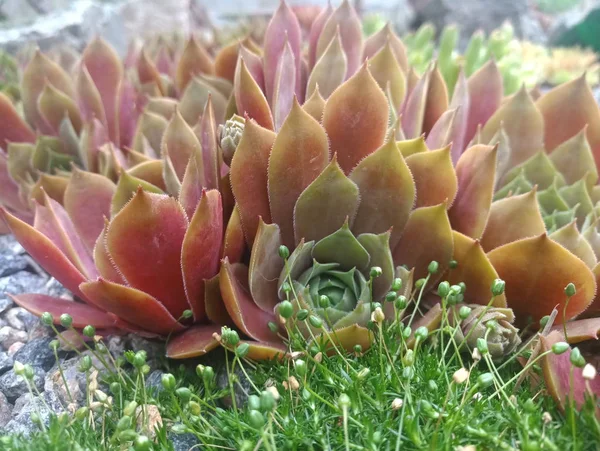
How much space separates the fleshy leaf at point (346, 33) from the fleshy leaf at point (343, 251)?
54 cm

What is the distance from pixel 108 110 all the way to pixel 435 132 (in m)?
0.91

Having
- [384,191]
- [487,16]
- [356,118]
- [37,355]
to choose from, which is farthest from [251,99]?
[487,16]

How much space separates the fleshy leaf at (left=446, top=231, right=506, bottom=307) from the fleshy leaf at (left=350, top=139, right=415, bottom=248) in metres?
0.11

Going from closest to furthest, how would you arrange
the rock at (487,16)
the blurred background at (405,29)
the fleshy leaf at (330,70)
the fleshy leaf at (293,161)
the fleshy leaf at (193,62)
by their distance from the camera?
the fleshy leaf at (293,161) → the fleshy leaf at (330,70) → the fleshy leaf at (193,62) → the blurred background at (405,29) → the rock at (487,16)

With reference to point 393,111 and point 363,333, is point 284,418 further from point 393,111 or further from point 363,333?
point 393,111

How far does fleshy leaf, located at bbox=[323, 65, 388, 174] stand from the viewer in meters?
1.01

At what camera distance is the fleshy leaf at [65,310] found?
3.37 feet

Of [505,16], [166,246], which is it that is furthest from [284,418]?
[505,16]

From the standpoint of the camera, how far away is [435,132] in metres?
1.16

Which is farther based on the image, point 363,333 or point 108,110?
point 108,110

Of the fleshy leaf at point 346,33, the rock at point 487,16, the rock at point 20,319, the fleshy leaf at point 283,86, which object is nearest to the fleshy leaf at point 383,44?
the fleshy leaf at point 346,33

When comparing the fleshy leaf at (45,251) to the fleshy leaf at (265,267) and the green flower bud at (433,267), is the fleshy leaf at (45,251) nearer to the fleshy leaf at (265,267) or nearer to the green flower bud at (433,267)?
the fleshy leaf at (265,267)

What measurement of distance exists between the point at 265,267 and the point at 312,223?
12 centimetres

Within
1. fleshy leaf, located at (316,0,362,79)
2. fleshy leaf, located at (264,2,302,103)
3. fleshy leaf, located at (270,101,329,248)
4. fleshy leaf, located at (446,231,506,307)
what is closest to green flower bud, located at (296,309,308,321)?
fleshy leaf, located at (270,101,329,248)
